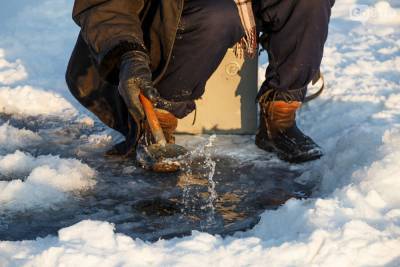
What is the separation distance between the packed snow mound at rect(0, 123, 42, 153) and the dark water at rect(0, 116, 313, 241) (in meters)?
0.05

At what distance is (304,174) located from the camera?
3.03 m

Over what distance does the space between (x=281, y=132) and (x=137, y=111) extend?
0.63 metres

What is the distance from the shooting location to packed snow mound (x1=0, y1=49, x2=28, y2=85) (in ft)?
14.0

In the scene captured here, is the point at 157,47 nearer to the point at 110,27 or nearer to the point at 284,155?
the point at 110,27

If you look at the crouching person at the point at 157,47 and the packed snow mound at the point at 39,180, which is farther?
the crouching person at the point at 157,47

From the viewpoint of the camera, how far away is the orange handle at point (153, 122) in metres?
2.96

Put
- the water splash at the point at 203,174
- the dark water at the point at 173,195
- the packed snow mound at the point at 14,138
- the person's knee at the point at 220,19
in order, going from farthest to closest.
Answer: the packed snow mound at the point at 14,138, the person's knee at the point at 220,19, the water splash at the point at 203,174, the dark water at the point at 173,195

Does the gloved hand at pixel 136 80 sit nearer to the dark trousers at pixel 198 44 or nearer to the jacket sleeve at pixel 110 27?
the jacket sleeve at pixel 110 27

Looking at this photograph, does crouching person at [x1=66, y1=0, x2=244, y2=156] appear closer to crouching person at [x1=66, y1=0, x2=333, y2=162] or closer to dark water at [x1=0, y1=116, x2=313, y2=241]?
crouching person at [x1=66, y1=0, x2=333, y2=162]

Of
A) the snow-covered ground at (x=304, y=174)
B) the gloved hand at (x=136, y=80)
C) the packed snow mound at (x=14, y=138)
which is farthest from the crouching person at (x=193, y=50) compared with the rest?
the packed snow mound at (x=14, y=138)

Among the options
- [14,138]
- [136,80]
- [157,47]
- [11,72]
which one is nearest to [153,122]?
[136,80]

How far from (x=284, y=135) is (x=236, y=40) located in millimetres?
426

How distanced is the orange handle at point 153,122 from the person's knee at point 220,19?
35cm

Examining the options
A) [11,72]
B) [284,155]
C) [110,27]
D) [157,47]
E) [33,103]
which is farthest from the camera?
[11,72]
